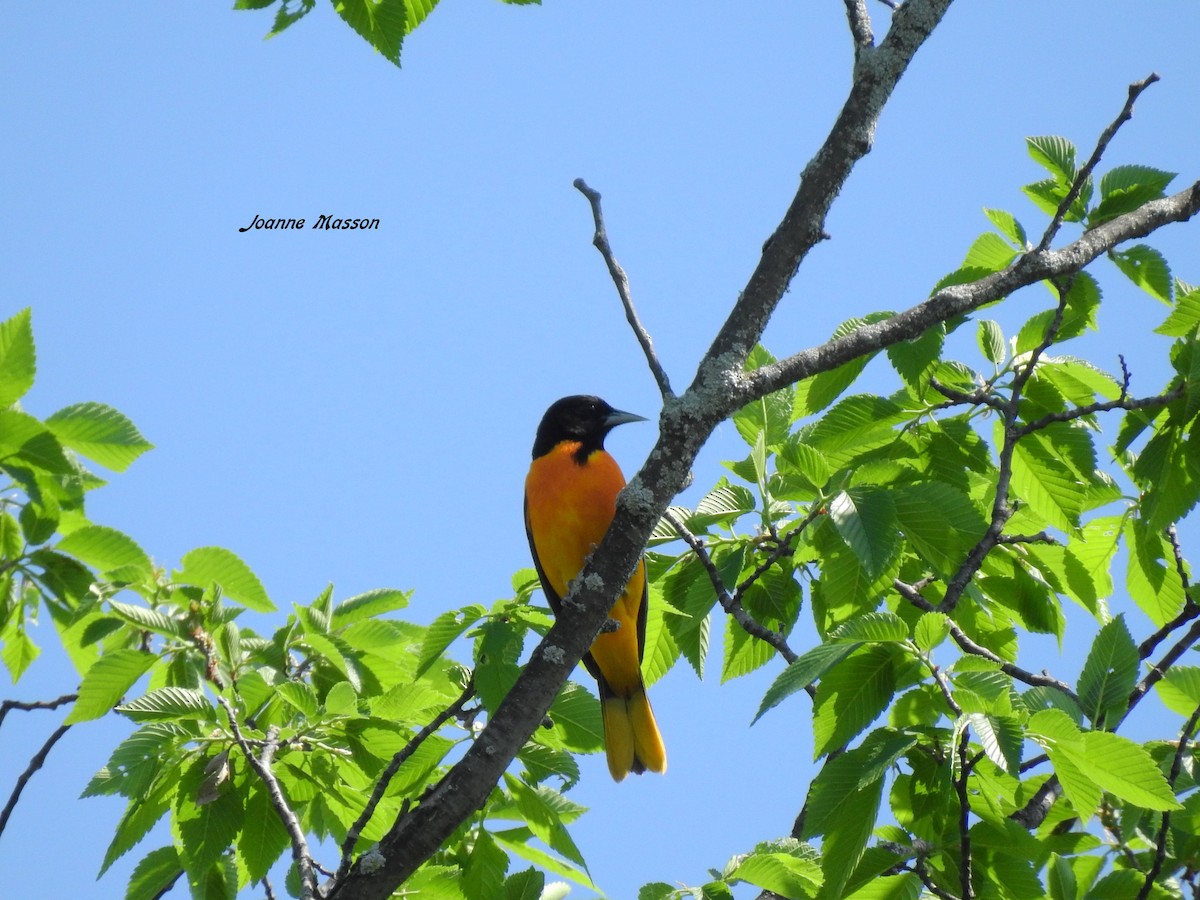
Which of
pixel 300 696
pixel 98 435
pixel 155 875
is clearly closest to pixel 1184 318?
pixel 300 696

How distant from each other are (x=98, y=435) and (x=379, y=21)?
52.1 inches

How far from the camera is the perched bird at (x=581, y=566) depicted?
5.05 metres

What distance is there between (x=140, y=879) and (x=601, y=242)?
2.40 metres

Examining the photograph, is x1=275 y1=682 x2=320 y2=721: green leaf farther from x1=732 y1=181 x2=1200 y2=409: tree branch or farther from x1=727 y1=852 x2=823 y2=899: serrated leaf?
x1=732 y1=181 x2=1200 y2=409: tree branch

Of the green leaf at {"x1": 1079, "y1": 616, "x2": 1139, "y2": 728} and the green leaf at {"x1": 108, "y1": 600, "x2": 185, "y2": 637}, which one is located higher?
the green leaf at {"x1": 108, "y1": 600, "x2": 185, "y2": 637}

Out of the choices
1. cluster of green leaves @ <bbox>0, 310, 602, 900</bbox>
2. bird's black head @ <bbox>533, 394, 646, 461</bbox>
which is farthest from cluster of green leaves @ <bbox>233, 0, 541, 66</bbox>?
bird's black head @ <bbox>533, 394, 646, 461</bbox>

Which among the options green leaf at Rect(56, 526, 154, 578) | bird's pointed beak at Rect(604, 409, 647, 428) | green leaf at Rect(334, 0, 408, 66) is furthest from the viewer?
bird's pointed beak at Rect(604, 409, 647, 428)

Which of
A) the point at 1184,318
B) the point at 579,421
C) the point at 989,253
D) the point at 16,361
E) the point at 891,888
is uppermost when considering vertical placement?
the point at 579,421

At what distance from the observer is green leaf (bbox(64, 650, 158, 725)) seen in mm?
3062

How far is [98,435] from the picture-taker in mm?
2941

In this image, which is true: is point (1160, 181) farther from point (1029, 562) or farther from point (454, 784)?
point (454, 784)

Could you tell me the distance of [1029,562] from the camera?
146 inches

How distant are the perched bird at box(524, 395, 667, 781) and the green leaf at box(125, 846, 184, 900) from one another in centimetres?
194

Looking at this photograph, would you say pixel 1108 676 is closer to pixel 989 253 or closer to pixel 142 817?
pixel 989 253
